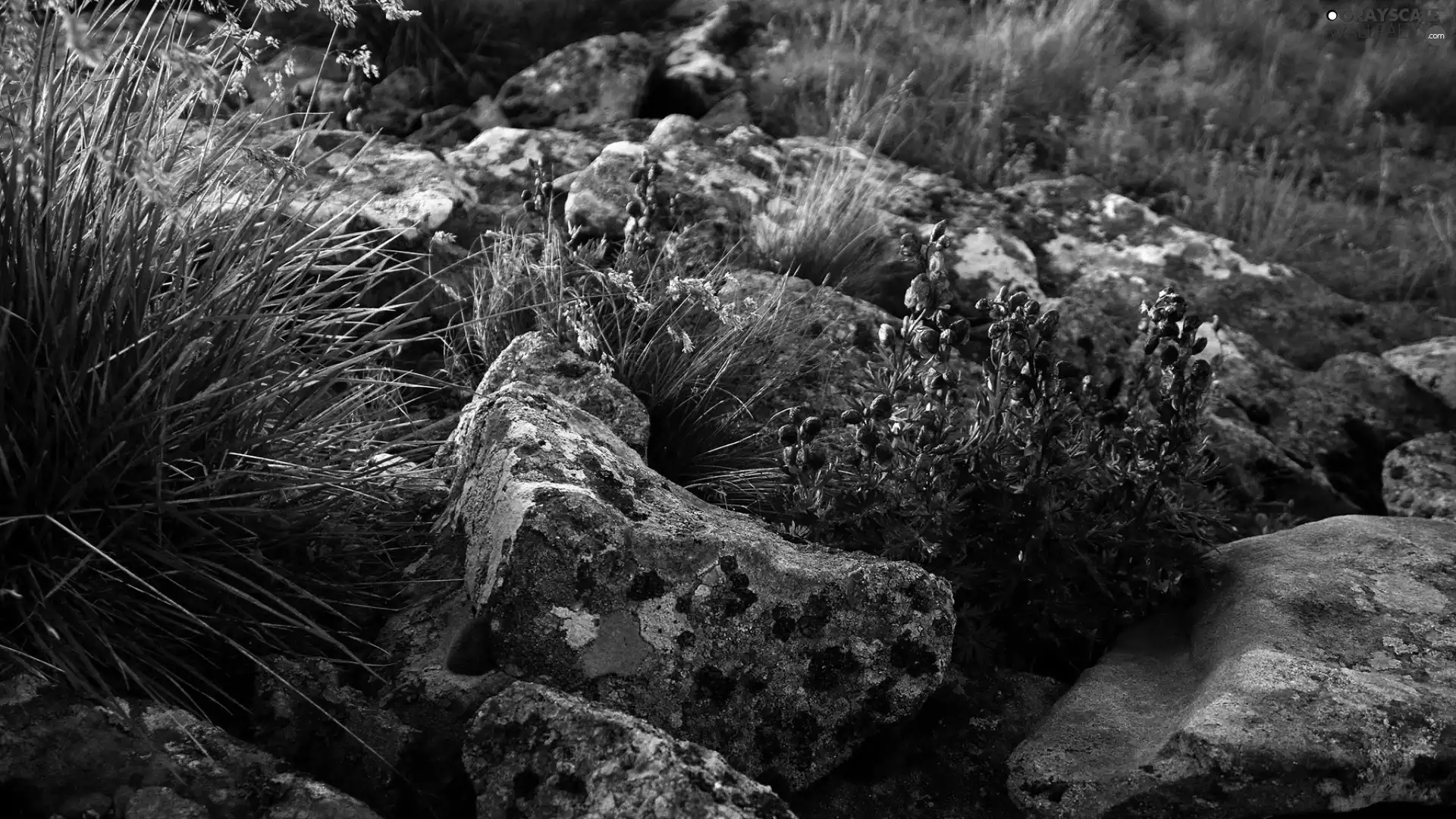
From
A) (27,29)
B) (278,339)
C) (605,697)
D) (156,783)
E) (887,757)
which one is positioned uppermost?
(27,29)

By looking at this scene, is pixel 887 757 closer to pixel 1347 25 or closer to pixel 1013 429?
pixel 1013 429

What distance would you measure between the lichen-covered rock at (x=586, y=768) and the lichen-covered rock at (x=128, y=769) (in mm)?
253

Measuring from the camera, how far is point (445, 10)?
7930 mm

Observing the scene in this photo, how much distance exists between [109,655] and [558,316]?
2.21 m

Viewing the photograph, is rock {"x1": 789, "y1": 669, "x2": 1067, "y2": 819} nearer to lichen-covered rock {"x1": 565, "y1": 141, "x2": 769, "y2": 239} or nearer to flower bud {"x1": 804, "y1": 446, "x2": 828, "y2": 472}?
flower bud {"x1": 804, "y1": 446, "x2": 828, "y2": 472}

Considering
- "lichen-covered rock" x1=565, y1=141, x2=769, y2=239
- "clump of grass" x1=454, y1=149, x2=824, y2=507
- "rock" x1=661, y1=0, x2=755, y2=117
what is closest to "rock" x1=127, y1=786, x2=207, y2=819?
"clump of grass" x1=454, y1=149, x2=824, y2=507

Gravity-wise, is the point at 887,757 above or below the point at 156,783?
below

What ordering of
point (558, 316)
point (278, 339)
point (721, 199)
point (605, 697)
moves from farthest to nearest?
point (721, 199) < point (558, 316) < point (278, 339) < point (605, 697)

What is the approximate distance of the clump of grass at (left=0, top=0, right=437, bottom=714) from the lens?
8.55ft

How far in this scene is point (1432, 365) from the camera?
5648mm

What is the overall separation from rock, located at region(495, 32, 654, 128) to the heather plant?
3811 millimetres

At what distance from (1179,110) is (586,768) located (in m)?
7.99

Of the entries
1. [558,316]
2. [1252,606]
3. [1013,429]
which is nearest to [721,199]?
[558,316]

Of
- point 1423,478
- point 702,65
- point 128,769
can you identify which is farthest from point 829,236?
point 128,769
